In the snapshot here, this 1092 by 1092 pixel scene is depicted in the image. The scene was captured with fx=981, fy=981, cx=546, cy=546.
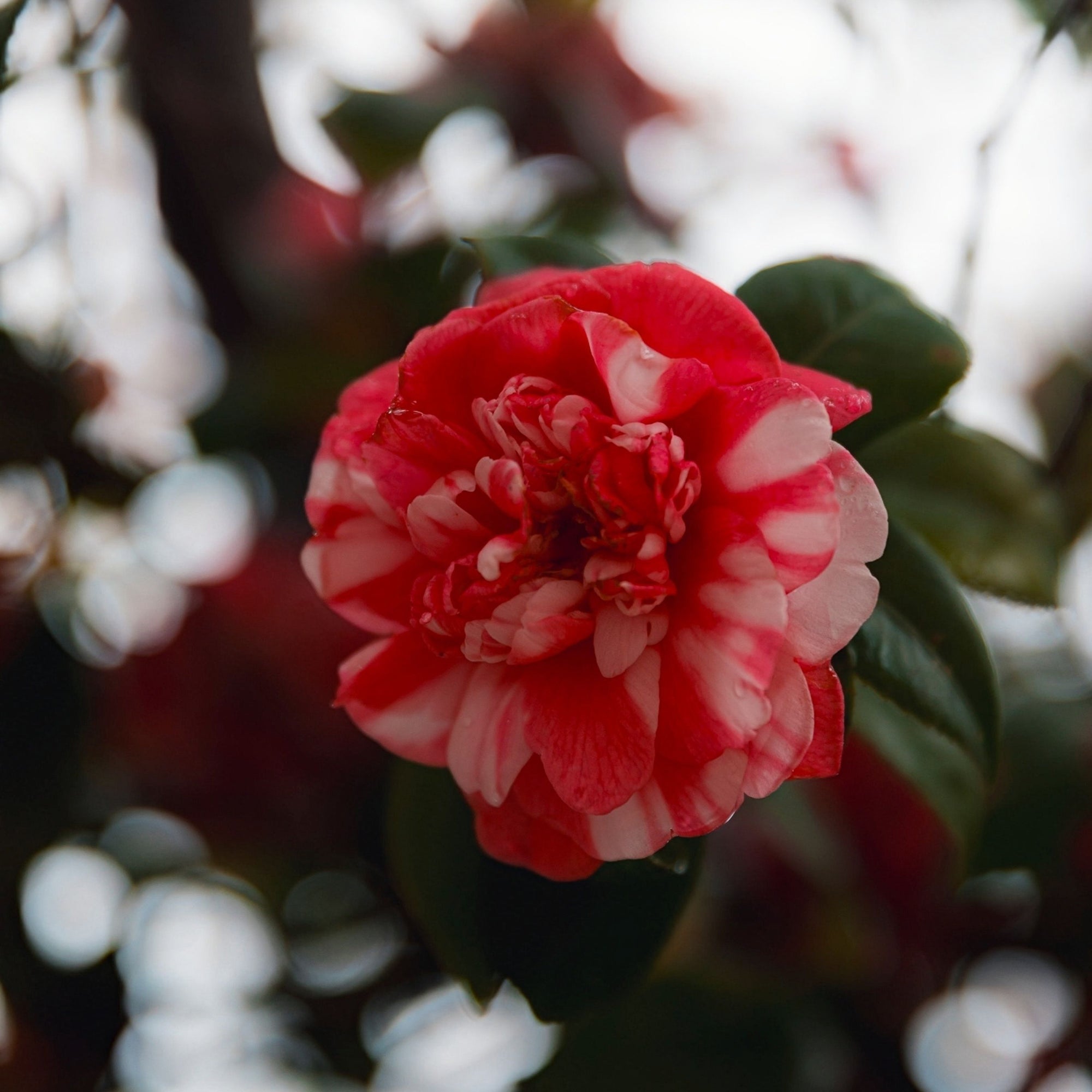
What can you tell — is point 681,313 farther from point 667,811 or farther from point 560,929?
point 560,929

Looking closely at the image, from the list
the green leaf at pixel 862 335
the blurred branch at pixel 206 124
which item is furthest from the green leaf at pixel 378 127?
the green leaf at pixel 862 335

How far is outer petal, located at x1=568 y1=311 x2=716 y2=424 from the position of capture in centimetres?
34

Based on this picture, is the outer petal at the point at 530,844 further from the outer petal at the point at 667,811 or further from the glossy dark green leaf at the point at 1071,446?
the glossy dark green leaf at the point at 1071,446

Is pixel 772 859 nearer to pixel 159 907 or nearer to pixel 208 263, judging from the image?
pixel 159 907

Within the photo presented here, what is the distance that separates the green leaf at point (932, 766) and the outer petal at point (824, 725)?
0.55 feet

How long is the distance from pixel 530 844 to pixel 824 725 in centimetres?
12

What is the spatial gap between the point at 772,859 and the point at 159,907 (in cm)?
62

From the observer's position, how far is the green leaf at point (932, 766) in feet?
1.74

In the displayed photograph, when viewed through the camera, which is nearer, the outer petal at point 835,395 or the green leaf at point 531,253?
the outer petal at point 835,395

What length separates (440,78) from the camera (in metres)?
0.96

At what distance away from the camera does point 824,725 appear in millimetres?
344

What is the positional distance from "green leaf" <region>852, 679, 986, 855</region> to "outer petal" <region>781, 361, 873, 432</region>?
7.8 inches

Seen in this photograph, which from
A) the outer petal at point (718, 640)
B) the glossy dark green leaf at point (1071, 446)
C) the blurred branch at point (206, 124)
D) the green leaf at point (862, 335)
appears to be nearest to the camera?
the outer petal at point (718, 640)

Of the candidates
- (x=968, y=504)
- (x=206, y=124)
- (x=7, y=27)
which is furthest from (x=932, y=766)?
(x=206, y=124)
